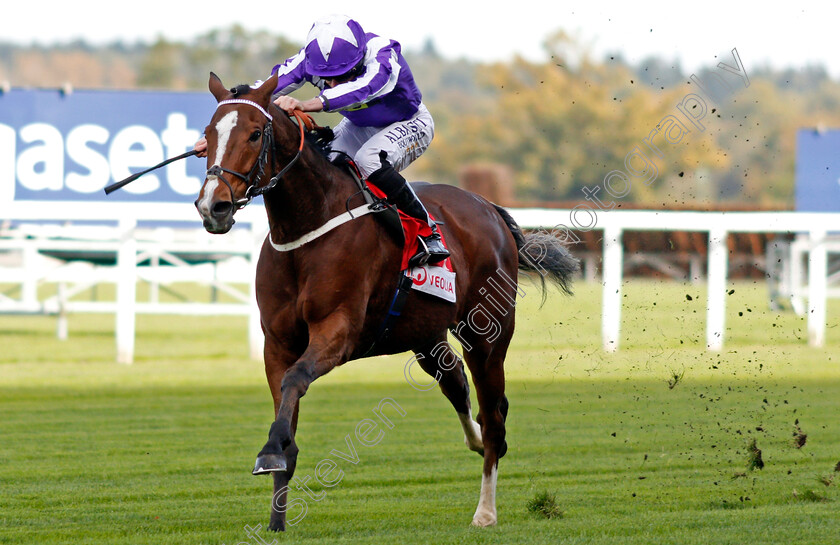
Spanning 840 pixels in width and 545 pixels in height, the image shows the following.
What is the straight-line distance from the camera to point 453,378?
18.3 ft

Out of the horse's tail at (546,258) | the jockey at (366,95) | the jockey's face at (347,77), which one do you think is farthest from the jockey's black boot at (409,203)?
the horse's tail at (546,258)

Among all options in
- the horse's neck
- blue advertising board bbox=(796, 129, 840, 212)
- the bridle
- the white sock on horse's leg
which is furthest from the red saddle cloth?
blue advertising board bbox=(796, 129, 840, 212)

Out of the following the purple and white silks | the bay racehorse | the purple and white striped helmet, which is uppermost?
the purple and white striped helmet

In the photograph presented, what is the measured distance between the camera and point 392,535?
4.30 m

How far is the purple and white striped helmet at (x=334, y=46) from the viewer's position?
4.64 m

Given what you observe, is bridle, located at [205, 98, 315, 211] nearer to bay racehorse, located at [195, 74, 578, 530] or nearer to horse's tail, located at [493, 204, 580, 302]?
bay racehorse, located at [195, 74, 578, 530]

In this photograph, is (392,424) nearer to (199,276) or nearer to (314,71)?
Result: (314,71)

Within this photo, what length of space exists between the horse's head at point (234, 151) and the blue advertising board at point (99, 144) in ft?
28.1

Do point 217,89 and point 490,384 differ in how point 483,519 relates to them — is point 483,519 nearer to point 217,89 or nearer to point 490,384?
point 490,384

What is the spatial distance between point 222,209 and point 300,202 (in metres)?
0.64

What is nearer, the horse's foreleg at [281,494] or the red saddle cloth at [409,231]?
the horse's foreleg at [281,494]

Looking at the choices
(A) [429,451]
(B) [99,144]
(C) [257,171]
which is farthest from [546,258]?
(B) [99,144]

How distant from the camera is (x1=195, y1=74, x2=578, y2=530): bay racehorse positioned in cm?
394

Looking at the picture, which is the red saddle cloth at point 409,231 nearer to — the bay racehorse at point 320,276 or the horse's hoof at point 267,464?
the bay racehorse at point 320,276
